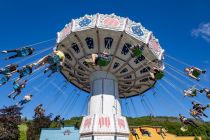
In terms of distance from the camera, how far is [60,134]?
3806cm

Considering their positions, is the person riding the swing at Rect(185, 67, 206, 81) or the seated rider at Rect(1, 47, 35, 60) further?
the person riding the swing at Rect(185, 67, 206, 81)

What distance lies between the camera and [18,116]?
4391 centimetres

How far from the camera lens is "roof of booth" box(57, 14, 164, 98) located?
2074 centimetres

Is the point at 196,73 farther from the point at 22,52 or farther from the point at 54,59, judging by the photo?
the point at 22,52

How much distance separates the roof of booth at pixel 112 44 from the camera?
817 inches

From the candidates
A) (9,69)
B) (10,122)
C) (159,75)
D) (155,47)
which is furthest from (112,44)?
(10,122)

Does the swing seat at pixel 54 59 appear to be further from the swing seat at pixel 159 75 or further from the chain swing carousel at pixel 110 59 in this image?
the swing seat at pixel 159 75

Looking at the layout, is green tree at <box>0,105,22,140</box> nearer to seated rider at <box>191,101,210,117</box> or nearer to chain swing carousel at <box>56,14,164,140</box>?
chain swing carousel at <box>56,14,164,140</box>

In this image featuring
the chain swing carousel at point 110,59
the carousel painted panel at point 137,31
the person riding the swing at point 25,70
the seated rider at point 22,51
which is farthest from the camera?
the carousel painted panel at point 137,31

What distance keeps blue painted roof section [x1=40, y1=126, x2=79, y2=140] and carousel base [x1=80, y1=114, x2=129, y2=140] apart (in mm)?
16896

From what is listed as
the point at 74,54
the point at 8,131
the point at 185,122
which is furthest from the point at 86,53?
the point at 8,131

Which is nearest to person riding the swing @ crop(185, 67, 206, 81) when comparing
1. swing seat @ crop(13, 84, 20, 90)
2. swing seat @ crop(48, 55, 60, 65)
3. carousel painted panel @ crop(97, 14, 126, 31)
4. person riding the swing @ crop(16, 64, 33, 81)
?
carousel painted panel @ crop(97, 14, 126, 31)

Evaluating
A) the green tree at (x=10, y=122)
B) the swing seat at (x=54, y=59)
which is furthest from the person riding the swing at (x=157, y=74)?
the green tree at (x=10, y=122)

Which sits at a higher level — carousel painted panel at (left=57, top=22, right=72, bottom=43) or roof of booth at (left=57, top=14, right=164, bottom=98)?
carousel painted panel at (left=57, top=22, right=72, bottom=43)
